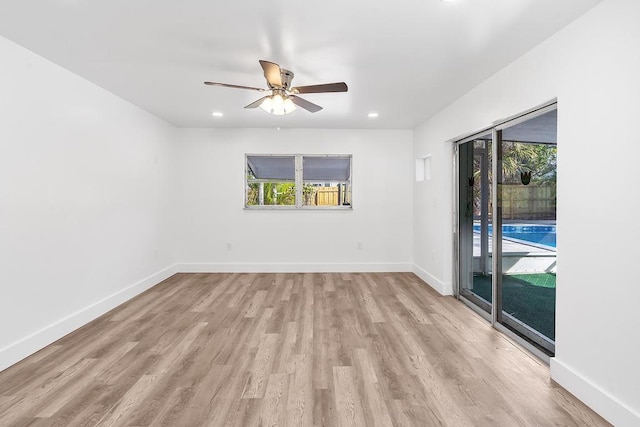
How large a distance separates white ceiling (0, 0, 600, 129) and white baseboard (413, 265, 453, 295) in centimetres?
238

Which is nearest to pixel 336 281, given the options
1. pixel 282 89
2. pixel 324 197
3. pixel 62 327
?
pixel 324 197

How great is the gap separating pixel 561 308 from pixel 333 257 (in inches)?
141

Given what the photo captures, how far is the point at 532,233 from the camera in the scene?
287 centimetres

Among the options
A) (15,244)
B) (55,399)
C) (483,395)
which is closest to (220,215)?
(15,244)

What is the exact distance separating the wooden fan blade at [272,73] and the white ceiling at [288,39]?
0.69 feet

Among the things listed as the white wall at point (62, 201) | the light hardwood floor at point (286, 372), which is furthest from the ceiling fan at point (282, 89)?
the light hardwood floor at point (286, 372)

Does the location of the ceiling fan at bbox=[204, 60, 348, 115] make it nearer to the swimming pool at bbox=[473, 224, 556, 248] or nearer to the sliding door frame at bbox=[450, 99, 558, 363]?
the sliding door frame at bbox=[450, 99, 558, 363]

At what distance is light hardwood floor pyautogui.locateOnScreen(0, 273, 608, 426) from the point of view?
1.84m

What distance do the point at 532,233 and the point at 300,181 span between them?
3548 millimetres

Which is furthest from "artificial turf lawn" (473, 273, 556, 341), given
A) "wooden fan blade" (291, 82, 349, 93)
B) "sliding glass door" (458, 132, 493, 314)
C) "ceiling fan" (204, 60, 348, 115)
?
"ceiling fan" (204, 60, 348, 115)

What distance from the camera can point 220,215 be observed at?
541 cm

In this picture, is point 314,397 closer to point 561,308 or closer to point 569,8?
point 561,308

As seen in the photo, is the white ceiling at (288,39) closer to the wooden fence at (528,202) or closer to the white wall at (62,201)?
the white wall at (62,201)

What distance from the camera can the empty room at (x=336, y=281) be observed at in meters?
1.87
